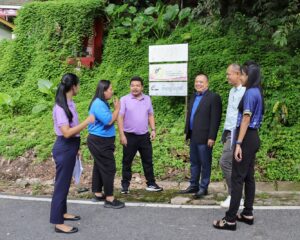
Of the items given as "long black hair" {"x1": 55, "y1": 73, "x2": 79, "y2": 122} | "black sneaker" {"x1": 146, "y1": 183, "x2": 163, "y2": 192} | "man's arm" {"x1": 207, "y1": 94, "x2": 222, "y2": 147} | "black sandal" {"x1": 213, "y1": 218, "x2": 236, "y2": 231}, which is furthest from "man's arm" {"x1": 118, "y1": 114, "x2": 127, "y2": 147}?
"black sandal" {"x1": 213, "y1": 218, "x2": 236, "y2": 231}

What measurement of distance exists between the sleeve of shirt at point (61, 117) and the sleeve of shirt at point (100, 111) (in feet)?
2.46

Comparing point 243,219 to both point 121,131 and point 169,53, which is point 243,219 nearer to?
point 121,131

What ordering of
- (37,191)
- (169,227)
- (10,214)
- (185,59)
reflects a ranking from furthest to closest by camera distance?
(185,59), (37,191), (10,214), (169,227)

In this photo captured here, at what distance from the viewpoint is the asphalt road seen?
441 centimetres

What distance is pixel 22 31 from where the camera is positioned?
12.8 m

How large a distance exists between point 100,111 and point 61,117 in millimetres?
791

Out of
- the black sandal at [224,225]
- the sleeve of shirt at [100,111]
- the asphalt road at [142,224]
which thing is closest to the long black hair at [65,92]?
the sleeve of shirt at [100,111]

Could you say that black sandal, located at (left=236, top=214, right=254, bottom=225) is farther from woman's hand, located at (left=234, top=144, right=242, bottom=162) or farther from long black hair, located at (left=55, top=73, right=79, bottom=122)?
long black hair, located at (left=55, top=73, right=79, bottom=122)

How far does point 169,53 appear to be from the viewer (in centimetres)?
834

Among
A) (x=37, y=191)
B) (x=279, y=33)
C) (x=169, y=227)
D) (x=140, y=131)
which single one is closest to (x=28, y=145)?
(x=37, y=191)

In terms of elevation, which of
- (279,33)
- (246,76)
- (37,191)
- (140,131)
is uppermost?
(279,33)

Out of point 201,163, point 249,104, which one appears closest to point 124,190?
point 201,163

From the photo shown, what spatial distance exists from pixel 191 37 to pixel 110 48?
2363 mm

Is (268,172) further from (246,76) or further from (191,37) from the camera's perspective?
(191,37)
